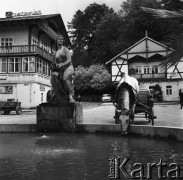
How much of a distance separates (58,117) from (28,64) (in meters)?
29.0

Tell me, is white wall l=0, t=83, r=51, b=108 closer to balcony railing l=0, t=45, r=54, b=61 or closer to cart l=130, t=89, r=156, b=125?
balcony railing l=0, t=45, r=54, b=61

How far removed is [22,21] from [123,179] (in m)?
35.5

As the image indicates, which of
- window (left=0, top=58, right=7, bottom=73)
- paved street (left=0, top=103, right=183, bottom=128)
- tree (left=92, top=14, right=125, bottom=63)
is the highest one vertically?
tree (left=92, top=14, right=125, bottom=63)

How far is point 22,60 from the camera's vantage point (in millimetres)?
36844

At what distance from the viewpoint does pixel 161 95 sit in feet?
156

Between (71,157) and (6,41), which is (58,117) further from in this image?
(6,41)

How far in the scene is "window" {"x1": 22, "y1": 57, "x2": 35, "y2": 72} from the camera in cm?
3656

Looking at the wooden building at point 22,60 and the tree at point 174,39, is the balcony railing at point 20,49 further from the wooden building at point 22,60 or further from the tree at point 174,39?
the tree at point 174,39

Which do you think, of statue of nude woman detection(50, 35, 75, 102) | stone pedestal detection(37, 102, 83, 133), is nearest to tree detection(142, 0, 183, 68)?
stone pedestal detection(37, 102, 83, 133)

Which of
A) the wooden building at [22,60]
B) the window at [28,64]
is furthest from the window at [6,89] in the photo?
the window at [28,64]

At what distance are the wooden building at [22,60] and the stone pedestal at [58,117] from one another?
27245mm

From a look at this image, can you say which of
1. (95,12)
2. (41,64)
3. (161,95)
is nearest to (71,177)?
(41,64)

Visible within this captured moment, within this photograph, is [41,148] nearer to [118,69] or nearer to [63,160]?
[63,160]

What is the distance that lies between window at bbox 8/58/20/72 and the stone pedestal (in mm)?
29600
